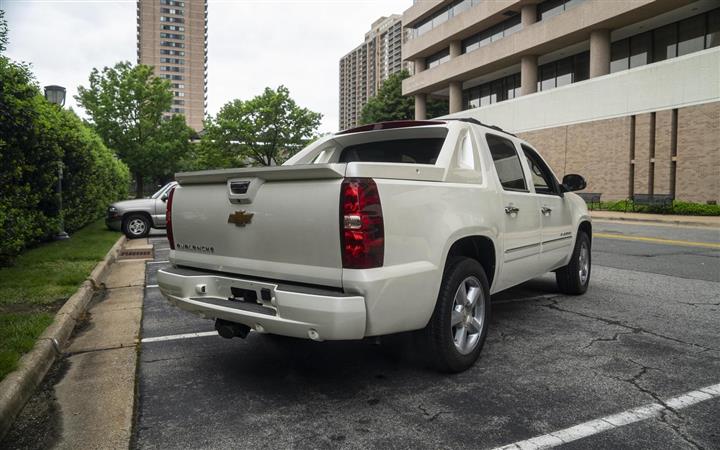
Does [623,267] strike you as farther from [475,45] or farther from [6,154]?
[475,45]

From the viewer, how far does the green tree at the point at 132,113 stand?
40.8m

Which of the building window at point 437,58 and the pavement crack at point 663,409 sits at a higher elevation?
the building window at point 437,58

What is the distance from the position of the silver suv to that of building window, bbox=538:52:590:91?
2731 cm

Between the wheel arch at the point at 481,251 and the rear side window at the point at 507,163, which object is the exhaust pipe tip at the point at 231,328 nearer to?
the wheel arch at the point at 481,251

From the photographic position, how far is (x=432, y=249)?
334 centimetres

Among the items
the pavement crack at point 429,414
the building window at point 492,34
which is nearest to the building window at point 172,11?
the building window at point 492,34

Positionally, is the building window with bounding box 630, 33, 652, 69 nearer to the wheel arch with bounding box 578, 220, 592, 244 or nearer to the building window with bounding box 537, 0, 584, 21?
the building window with bounding box 537, 0, 584, 21

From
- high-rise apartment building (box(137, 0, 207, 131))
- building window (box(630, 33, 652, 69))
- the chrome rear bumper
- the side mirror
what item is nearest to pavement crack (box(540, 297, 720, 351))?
the side mirror

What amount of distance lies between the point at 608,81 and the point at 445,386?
28.3 meters

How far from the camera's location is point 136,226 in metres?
14.8

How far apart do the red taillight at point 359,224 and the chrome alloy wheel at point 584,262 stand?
4.27m

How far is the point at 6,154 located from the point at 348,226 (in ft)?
21.8

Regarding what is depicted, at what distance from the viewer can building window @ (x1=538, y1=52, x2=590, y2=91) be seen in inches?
1271

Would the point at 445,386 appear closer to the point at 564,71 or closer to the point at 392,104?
the point at 564,71
